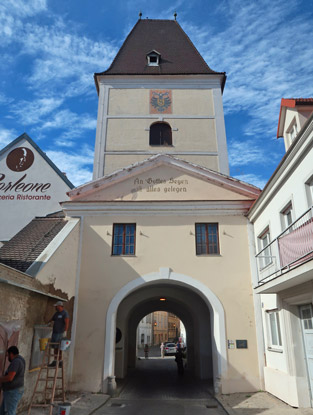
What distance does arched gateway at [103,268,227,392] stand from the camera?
13.1m

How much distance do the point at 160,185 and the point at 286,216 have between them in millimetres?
5690

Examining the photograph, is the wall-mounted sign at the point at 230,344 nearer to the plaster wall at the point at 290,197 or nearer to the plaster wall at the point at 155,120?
the plaster wall at the point at 290,197

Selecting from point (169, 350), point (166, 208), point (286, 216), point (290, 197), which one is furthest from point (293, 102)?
point (169, 350)

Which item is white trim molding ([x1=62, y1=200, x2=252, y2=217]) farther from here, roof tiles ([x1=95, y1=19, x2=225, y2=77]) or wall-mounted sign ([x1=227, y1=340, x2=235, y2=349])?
roof tiles ([x1=95, y1=19, x2=225, y2=77])

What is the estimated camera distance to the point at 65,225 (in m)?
14.3

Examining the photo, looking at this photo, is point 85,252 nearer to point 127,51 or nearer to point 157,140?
point 157,140

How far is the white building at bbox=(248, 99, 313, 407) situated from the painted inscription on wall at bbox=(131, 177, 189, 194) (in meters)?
3.27

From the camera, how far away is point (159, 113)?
21.2m

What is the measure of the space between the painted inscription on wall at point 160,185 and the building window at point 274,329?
5.80m

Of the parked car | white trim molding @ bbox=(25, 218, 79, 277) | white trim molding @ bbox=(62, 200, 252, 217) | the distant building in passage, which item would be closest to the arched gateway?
white trim molding @ bbox=(62, 200, 252, 217)

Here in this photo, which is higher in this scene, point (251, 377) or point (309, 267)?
point (309, 267)

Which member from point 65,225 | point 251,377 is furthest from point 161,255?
point 251,377

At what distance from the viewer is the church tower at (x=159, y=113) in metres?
20.1

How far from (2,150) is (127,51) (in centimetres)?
1058
